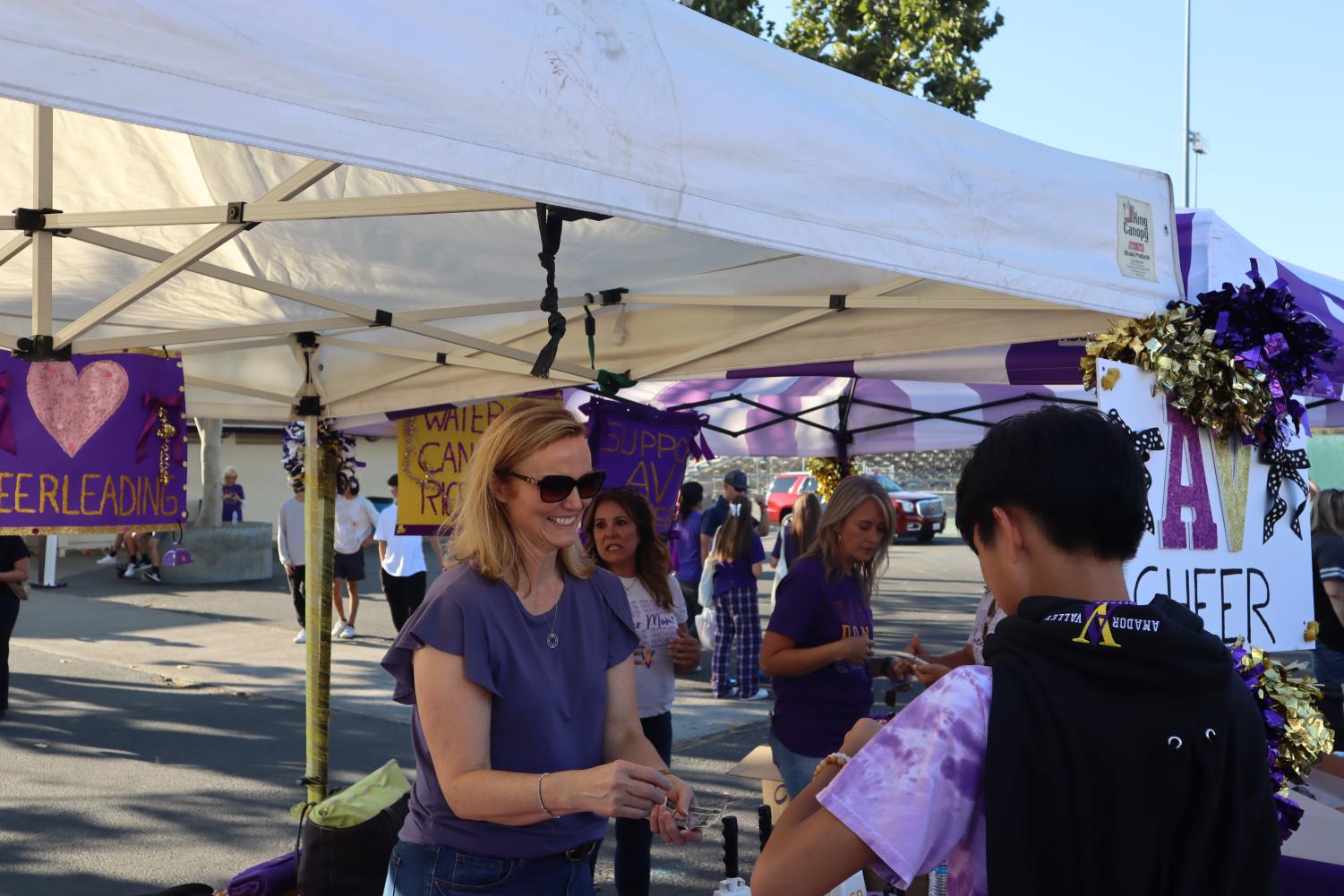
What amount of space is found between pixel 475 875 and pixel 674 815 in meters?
0.47

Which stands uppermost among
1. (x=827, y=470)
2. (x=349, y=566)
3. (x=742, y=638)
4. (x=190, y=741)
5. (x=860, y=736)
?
(x=827, y=470)

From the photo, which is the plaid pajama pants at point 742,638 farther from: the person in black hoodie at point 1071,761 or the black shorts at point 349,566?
the person in black hoodie at point 1071,761

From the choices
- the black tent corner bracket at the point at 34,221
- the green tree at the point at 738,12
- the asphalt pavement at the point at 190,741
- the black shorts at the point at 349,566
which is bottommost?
the asphalt pavement at the point at 190,741

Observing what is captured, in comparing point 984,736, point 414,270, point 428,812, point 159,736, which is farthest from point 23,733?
point 984,736

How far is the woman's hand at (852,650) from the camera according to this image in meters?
3.90

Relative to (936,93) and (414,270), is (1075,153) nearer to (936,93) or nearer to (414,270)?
A: (414,270)

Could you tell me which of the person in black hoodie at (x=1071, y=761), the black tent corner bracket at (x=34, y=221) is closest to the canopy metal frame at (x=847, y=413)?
the black tent corner bracket at (x=34, y=221)

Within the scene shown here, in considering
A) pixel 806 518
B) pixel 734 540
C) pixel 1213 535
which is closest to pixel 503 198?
pixel 1213 535

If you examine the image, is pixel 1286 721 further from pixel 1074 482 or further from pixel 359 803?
pixel 359 803

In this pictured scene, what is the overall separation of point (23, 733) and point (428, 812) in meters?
6.98

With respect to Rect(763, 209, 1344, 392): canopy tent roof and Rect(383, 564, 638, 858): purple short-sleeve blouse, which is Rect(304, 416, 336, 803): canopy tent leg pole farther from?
Rect(383, 564, 638, 858): purple short-sleeve blouse

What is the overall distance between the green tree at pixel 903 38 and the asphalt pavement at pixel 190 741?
25.8 feet

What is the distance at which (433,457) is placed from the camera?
5.57 meters

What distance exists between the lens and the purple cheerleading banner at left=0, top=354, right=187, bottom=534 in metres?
3.91
